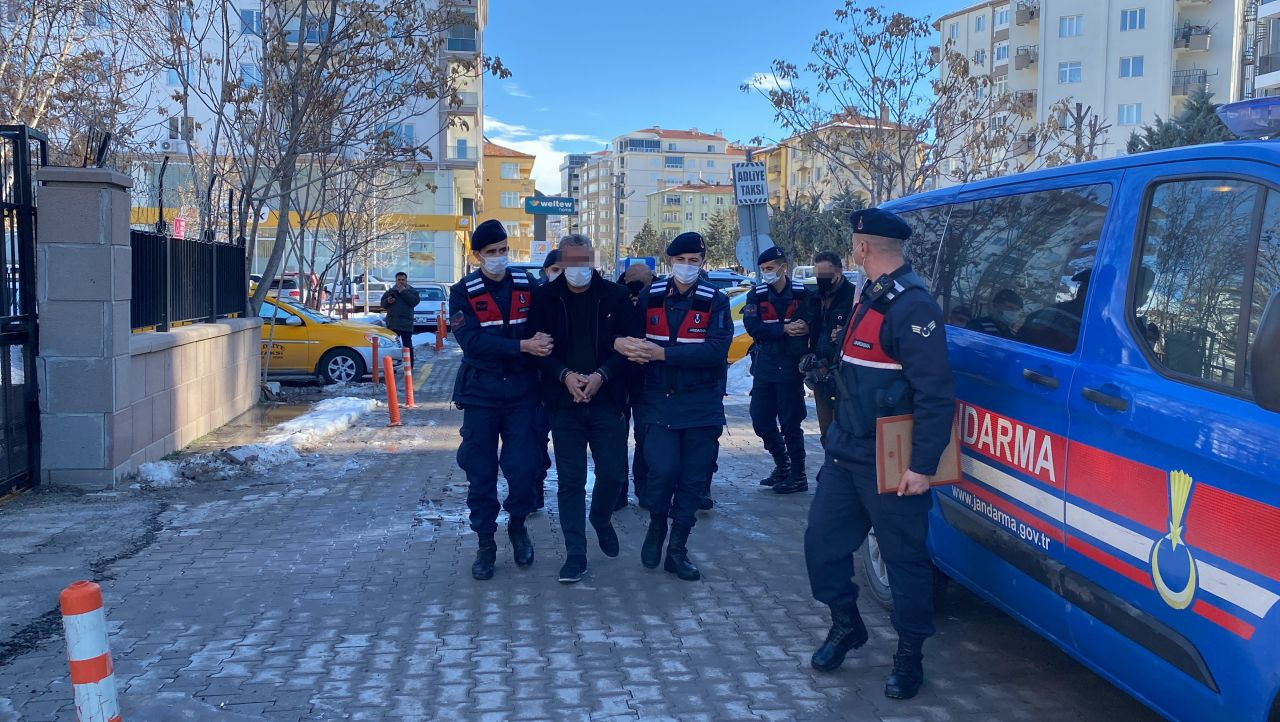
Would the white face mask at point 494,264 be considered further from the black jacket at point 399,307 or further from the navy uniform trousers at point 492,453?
the black jacket at point 399,307

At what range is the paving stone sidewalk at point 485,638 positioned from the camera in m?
4.25

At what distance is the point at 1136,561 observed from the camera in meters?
3.33

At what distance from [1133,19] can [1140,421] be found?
5580 cm

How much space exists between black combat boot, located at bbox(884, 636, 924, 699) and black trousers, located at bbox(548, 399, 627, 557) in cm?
215

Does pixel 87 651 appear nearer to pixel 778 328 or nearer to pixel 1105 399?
pixel 1105 399

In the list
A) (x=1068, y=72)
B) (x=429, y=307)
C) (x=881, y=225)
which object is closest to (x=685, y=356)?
(x=881, y=225)

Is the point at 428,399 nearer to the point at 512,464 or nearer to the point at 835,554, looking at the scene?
the point at 512,464

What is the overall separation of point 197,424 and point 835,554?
8.27 meters

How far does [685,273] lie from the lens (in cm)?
614

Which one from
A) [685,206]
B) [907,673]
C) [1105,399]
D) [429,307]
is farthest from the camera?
[685,206]

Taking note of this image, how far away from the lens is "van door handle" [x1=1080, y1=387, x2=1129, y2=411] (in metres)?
3.42

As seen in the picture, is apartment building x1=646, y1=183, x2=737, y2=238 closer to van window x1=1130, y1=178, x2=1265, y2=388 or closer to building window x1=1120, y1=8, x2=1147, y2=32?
building window x1=1120, y1=8, x2=1147, y2=32

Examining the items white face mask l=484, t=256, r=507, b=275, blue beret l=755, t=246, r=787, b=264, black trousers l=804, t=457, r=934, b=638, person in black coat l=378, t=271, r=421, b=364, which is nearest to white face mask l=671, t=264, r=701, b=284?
white face mask l=484, t=256, r=507, b=275

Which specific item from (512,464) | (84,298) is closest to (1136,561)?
(512,464)
